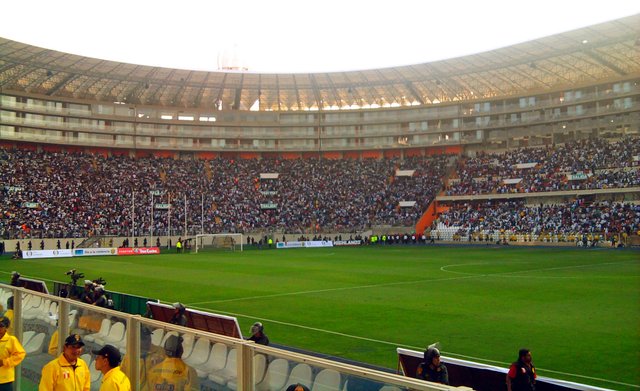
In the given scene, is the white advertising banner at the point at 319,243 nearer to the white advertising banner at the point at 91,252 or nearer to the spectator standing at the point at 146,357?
the white advertising banner at the point at 91,252

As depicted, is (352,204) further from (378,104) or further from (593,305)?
(593,305)

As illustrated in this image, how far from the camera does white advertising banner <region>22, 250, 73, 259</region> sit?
4709 cm

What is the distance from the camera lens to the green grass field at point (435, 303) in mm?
13781

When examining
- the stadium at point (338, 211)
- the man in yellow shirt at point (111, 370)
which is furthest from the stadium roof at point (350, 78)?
the man in yellow shirt at point (111, 370)

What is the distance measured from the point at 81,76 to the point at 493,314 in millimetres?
65444

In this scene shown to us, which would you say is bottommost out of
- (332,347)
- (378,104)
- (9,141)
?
(332,347)

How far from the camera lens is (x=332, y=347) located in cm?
1461

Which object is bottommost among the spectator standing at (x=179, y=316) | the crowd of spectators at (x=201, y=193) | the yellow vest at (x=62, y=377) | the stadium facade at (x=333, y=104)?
the spectator standing at (x=179, y=316)

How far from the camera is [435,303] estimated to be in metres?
20.9

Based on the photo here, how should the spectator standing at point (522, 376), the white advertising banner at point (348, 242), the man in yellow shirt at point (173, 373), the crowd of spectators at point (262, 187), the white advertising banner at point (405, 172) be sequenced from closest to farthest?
the man in yellow shirt at point (173, 373)
the spectator standing at point (522, 376)
the crowd of spectators at point (262, 187)
the white advertising banner at point (348, 242)
the white advertising banner at point (405, 172)

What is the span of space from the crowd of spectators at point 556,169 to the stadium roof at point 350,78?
8.66 meters

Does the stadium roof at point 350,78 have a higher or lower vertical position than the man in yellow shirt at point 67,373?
higher

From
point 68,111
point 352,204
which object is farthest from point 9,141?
point 352,204

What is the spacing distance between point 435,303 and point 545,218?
142ft
